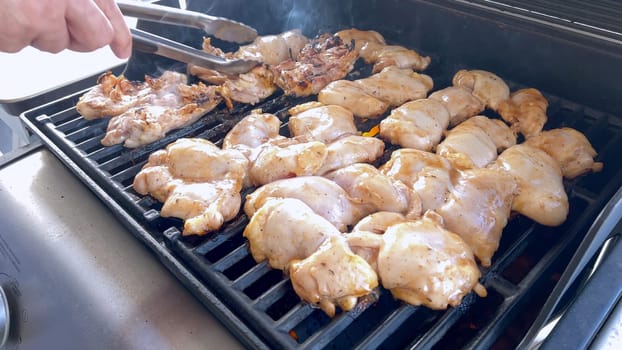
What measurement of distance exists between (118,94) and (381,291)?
199 centimetres

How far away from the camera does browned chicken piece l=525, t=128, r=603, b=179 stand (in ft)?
7.23

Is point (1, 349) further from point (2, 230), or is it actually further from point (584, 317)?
point (584, 317)

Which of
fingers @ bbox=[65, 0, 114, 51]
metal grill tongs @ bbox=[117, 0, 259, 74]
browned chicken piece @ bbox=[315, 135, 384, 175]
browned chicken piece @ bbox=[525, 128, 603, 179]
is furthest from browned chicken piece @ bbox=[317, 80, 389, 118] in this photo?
fingers @ bbox=[65, 0, 114, 51]

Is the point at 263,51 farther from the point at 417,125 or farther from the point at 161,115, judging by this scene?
the point at 417,125

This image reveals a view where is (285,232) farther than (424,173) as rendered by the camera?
No

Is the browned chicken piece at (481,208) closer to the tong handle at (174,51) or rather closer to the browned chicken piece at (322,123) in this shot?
the browned chicken piece at (322,123)

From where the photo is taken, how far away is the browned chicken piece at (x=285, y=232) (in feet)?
5.79

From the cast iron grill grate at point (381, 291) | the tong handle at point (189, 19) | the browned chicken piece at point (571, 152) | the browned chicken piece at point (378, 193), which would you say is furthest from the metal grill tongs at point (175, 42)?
the browned chicken piece at point (571, 152)

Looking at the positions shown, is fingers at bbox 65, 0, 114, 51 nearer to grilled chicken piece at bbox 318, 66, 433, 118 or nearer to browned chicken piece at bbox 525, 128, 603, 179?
grilled chicken piece at bbox 318, 66, 433, 118

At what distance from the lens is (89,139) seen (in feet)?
8.66

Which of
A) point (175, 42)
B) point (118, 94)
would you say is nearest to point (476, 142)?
point (175, 42)

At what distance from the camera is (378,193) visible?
1.97m

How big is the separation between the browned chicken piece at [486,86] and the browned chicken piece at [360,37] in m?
0.73

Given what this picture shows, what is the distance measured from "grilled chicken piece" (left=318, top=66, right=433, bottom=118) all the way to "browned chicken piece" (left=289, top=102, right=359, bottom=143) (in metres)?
0.10
